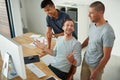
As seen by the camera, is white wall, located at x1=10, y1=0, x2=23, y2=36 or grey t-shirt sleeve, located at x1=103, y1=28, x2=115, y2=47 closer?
grey t-shirt sleeve, located at x1=103, y1=28, x2=115, y2=47

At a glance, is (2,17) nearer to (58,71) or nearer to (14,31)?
(14,31)

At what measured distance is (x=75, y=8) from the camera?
401 centimetres

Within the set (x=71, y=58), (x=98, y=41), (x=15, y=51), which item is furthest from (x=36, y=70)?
(x=98, y=41)

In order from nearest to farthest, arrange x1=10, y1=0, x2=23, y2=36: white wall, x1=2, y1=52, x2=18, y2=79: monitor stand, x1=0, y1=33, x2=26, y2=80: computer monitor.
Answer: x1=0, y1=33, x2=26, y2=80: computer monitor < x1=2, y1=52, x2=18, y2=79: monitor stand < x1=10, y1=0, x2=23, y2=36: white wall

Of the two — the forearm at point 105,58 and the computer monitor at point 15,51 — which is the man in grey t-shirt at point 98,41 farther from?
the computer monitor at point 15,51

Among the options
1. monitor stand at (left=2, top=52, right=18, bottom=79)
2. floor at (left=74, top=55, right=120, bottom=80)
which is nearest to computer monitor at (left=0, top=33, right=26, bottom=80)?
monitor stand at (left=2, top=52, right=18, bottom=79)

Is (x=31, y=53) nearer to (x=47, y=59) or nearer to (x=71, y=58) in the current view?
(x=47, y=59)

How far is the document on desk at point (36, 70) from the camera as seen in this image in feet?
6.57

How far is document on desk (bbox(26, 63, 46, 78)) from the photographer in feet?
6.57

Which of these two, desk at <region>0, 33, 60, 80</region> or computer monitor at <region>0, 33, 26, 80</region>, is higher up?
computer monitor at <region>0, 33, 26, 80</region>

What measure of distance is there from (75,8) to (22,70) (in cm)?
260

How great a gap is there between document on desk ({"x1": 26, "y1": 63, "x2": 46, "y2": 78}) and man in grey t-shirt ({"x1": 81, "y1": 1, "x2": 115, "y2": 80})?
0.59 metres

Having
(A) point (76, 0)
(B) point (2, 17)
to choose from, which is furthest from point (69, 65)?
(B) point (2, 17)

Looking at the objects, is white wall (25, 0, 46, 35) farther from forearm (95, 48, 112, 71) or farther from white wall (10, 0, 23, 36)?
forearm (95, 48, 112, 71)
